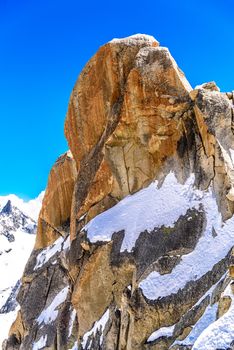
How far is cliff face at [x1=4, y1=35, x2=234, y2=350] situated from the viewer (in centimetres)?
2854

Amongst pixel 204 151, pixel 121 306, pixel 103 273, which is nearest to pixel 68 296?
pixel 103 273

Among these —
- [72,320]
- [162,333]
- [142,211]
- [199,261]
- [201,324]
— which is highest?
[142,211]

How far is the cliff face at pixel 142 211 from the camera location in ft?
93.6

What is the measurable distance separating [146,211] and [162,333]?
9289 mm

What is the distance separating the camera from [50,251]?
169ft

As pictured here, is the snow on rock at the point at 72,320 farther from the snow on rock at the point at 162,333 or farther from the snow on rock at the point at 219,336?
the snow on rock at the point at 219,336

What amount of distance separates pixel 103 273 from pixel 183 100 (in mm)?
12164

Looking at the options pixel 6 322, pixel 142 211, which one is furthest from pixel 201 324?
pixel 6 322

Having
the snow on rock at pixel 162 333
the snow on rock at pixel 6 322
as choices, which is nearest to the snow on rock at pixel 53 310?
the snow on rock at pixel 162 333

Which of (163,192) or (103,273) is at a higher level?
(163,192)

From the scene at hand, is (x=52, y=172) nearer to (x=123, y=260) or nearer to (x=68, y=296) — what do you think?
(x=68, y=296)

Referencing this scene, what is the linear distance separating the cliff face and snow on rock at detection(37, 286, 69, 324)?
0.13 m

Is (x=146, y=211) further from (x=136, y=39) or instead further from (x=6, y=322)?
(x=6, y=322)

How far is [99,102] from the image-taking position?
41.5 meters
